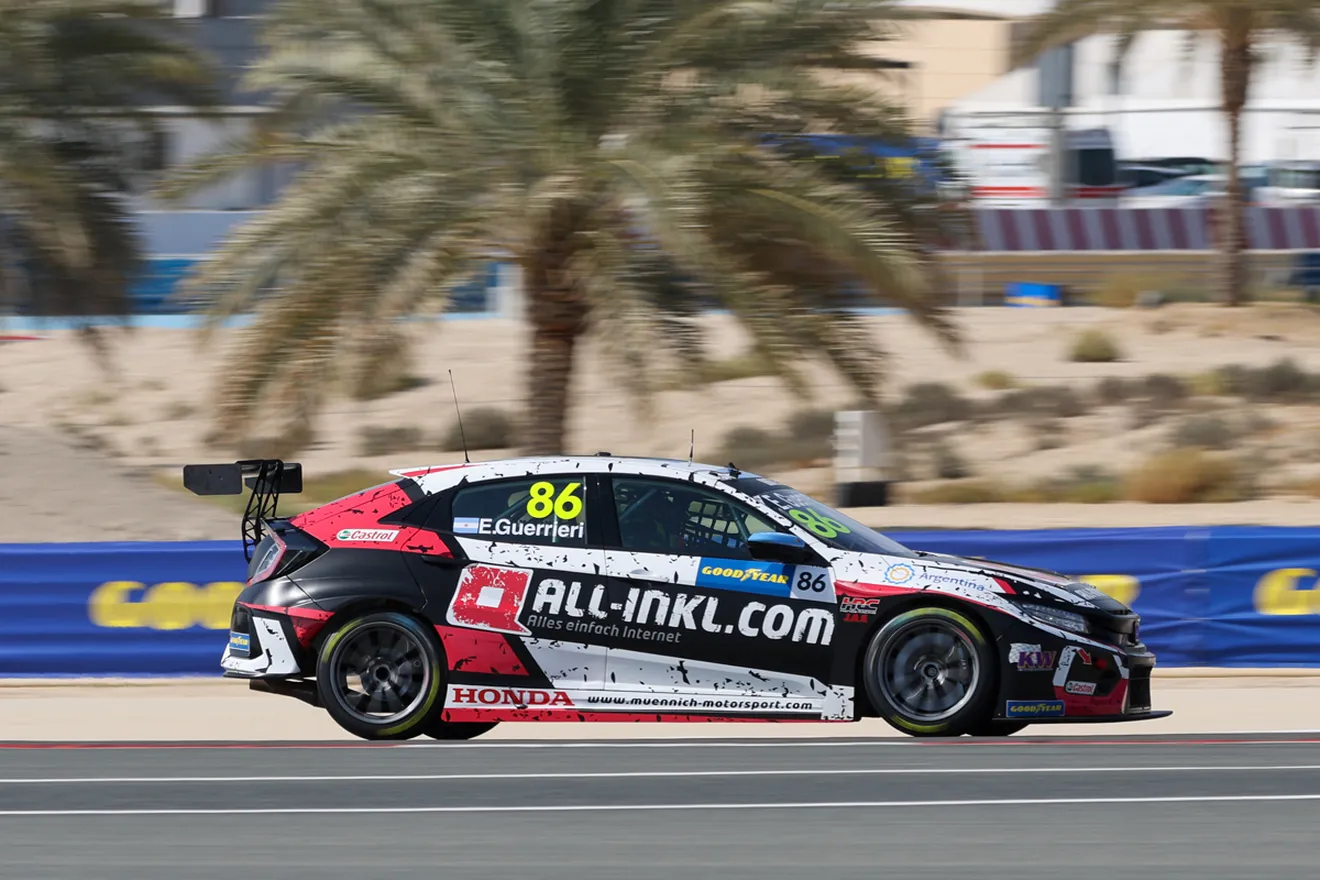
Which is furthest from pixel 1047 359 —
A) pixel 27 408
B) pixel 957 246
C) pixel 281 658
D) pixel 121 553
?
pixel 281 658

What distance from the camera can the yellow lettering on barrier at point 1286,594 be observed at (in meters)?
12.4

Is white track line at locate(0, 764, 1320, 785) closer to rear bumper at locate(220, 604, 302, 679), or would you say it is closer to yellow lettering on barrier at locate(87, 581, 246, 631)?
rear bumper at locate(220, 604, 302, 679)

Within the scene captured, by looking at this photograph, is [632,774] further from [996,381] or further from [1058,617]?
[996,381]

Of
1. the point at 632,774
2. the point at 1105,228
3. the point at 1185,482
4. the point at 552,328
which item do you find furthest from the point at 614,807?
the point at 1105,228

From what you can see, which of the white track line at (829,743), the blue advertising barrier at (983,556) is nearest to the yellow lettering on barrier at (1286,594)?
the blue advertising barrier at (983,556)

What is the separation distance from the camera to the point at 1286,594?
12.4 m

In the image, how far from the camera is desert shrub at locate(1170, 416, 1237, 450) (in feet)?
77.9

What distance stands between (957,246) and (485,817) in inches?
409

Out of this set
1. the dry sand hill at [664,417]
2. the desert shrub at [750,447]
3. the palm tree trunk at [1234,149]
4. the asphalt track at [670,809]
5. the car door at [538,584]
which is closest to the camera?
the asphalt track at [670,809]

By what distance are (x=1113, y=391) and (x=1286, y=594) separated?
14.4 meters

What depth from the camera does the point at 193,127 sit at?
1126 inches

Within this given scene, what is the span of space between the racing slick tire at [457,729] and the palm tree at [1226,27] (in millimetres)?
19845

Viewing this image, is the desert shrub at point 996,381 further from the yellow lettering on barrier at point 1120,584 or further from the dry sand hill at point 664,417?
the yellow lettering on barrier at point 1120,584

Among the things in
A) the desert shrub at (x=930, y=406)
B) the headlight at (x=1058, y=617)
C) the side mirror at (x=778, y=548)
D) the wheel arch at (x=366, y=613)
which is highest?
the desert shrub at (x=930, y=406)
